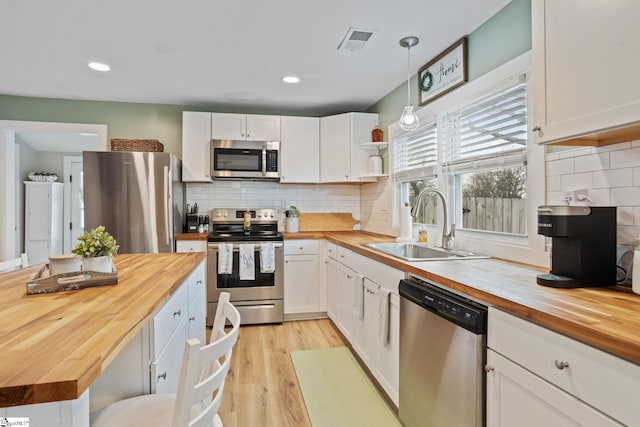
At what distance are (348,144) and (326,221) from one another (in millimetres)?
1001

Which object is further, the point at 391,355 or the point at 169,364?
the point at 391,355

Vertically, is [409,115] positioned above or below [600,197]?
above

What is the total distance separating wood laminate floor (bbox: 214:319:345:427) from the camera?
6.70 ft

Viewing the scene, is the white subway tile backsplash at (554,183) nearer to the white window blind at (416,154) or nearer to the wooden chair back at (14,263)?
the white window blind at (416,154)

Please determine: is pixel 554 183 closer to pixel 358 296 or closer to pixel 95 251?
pixel 358 296

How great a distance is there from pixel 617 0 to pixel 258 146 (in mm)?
3161

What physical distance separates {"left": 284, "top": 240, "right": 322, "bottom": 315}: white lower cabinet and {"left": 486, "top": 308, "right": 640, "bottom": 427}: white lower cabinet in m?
2.50

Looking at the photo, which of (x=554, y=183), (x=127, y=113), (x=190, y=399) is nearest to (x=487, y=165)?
(x=554, y=183)

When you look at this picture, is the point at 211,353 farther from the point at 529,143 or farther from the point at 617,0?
the point at 529,143

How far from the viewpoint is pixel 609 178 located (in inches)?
57.0

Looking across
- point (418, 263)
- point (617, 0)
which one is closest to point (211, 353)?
point (418, 263)

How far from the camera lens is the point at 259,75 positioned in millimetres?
3090

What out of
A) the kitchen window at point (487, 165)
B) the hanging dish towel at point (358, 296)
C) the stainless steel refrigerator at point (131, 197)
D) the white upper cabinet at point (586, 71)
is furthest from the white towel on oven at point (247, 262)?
the white upper cabinet at point (586, 71)

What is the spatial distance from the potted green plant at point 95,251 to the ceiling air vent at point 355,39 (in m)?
1.86
